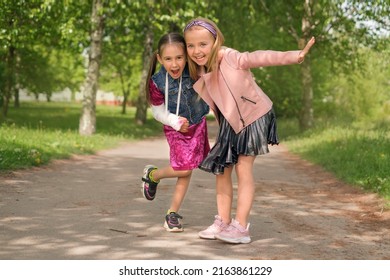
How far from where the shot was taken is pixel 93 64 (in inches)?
709

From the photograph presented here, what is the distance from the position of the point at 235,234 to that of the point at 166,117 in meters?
1.22

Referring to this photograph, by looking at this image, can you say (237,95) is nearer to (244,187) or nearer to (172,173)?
(244,187)

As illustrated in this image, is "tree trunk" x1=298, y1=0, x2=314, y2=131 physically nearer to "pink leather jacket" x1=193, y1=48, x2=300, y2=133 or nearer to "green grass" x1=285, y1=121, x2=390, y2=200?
"green grass" x1=285, y1=121, x2=390, y2=200

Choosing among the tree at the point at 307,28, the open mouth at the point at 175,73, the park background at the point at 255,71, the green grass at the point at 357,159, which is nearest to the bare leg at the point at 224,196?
the open mouth at the point at 175,73

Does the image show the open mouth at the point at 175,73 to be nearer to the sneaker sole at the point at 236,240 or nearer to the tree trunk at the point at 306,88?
the sneaker sole at the point at 236,240

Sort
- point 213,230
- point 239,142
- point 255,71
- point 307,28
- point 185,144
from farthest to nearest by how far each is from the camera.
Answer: point 255,71
point 307,28
point 185,144
point 213,230
point 239,142

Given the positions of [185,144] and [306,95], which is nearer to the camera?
[185,144]

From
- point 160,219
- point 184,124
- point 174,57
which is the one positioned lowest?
point 160,219

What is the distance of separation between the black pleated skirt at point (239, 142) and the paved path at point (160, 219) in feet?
2.28

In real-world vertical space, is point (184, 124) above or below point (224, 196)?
above

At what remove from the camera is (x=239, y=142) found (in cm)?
516

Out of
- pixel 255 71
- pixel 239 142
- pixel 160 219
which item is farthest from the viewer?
pixel 255 71

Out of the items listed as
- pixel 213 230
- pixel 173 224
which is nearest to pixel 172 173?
pixel 173 224
